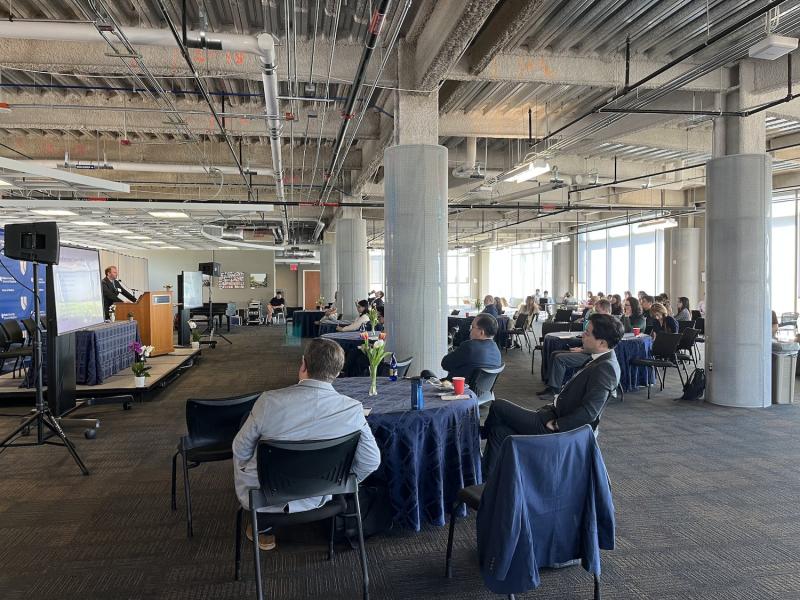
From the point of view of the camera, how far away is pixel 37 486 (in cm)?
402

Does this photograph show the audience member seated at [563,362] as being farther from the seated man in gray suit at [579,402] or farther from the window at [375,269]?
the window at [375,269]

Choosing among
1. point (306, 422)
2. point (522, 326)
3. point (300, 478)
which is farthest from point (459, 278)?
point (300, 478)

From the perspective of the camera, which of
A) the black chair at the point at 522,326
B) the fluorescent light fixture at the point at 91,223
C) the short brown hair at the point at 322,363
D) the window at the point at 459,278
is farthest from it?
the window at the point at 459,278

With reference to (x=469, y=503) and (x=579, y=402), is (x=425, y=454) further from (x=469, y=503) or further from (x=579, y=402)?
(x=579, y=402)

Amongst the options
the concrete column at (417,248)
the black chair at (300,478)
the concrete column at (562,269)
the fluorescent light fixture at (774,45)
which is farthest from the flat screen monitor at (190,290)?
the concrete column at (562,269)

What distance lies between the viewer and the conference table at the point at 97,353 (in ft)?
21.7

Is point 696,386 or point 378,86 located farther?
point 696,386

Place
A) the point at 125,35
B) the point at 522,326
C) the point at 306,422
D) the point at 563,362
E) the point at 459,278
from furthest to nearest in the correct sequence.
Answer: the point at 459,278, the point at 522,326, the point at 563,362, the point at 125,35, the point at 306,422

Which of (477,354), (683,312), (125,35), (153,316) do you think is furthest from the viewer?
(683,312)

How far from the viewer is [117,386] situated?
21.7ft

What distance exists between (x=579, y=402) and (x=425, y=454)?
0.99 meters

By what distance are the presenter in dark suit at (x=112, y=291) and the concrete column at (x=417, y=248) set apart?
16.9 feet

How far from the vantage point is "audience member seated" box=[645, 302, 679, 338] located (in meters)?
9.09

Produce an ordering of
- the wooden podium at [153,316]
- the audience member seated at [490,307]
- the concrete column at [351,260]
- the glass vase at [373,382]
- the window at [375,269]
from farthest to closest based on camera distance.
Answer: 1. the window at [375,269]
2. the concrete column at [351,260]
3. the audience member seated at [490,307]
4. the wooden podium at [153,316]
5. the glass vase at [373,382]
